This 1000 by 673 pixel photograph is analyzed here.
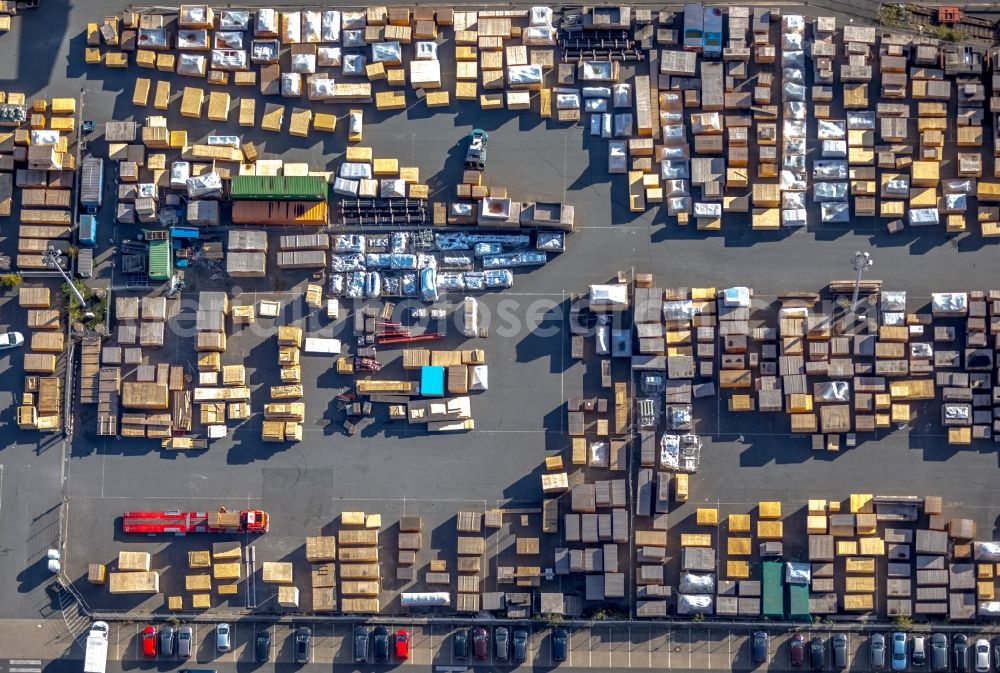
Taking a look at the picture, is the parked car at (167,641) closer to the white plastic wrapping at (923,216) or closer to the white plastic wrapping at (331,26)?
the white plastic wrapping at (331,26)

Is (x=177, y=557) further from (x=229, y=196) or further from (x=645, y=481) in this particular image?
(x=645, y=481)

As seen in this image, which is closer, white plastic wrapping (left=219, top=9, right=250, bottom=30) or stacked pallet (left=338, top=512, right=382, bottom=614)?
stacked pallet (left=338, top=512, right=382, bottom=614)

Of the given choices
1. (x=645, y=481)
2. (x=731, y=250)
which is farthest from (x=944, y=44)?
(x=645, y=481)

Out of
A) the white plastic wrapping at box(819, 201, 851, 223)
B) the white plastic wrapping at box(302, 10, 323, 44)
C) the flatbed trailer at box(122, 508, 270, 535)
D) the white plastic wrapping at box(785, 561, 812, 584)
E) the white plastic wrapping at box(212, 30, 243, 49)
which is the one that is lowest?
the white plastic wrapping at box(785, 561, 812, 584)

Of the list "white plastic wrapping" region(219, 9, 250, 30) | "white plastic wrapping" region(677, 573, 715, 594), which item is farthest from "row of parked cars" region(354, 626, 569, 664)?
"white plastic wrapping" region(219, 9, 250, 30)

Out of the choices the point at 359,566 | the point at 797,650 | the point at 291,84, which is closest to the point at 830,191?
the point at 797,650

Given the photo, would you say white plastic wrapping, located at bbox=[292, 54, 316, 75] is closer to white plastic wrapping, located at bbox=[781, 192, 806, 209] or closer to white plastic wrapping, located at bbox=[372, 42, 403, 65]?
A: white plastic wrapping, located at bbox=[372, 42, 403, 65]
